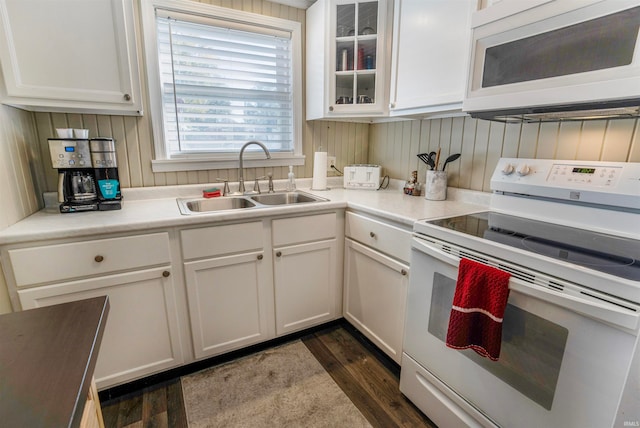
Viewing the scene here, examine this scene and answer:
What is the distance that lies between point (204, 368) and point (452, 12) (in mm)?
2256

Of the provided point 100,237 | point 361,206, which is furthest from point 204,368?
point 361,206

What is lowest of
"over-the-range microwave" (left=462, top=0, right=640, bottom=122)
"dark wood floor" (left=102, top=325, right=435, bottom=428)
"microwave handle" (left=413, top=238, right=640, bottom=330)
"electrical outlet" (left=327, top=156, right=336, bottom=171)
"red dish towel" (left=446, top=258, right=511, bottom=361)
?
"dark wood floor" (left=102, top=325, right=435, bottom=428)

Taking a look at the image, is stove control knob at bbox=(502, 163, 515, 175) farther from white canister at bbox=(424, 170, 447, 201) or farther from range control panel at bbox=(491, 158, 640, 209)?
white canister at bbox=(424, 170, 447, 201)

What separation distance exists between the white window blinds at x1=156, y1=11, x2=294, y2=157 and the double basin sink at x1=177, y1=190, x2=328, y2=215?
1.15 ft

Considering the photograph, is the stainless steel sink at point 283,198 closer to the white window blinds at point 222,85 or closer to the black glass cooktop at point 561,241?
the white window blinds at point 222,85

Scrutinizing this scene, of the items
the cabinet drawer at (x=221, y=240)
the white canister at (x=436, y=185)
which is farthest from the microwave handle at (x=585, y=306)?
the cabinet drawer at (x=221, y=240)

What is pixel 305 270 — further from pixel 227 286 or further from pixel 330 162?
pixel 330 162

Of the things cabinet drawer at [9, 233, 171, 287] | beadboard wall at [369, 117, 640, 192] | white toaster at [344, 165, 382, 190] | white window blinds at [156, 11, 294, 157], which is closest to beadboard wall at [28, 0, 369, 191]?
white window blinds at [156, 11, 294, 157]

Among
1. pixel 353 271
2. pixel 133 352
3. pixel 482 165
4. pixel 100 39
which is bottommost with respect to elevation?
pixel 133 352

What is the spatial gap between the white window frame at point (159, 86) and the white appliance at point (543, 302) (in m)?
1.31

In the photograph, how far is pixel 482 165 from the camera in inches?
69.7

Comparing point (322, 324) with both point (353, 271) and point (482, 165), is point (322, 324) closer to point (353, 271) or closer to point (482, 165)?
point (353, 271)

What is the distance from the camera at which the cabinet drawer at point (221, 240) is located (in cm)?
154

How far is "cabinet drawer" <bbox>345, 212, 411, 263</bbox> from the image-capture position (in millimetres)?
Answer: 1521
